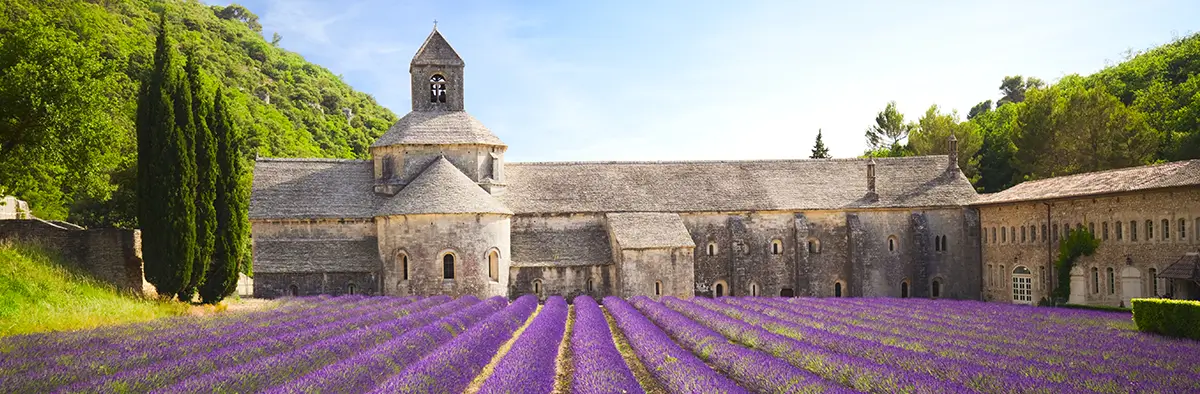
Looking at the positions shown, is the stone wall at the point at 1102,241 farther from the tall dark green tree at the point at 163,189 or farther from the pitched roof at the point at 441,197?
the tall dark green tree at the point at 163,189

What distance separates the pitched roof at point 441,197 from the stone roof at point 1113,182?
24.2 meters

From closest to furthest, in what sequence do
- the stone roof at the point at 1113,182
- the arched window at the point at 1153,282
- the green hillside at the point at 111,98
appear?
1. the green hillside at the point at 111,98
2. the stone roof at the point at 1113,182
3. the arched window at the point at 1153,282

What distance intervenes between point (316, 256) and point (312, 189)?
4072 mm

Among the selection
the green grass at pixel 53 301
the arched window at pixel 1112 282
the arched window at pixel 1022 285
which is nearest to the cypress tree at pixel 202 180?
the green grass at pixel 53 301

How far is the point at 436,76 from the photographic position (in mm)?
44750

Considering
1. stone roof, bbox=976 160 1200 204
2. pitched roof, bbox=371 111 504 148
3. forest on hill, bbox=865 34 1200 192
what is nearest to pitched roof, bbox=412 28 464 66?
pitched roof, bbox=371 111 504 148

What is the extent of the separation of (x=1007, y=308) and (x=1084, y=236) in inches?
194

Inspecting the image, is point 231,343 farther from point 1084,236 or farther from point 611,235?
point 1084,236

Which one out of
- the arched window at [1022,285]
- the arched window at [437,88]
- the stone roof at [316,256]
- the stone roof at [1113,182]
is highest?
the arched window at [437,88]

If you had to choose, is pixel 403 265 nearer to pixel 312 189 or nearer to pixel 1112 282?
pixel 312 189

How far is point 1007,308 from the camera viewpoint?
32312mm

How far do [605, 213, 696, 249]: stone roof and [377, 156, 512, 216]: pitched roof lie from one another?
550 centimetres

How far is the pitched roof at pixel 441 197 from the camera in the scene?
36.9m

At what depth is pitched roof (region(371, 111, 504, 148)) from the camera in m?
41.4
